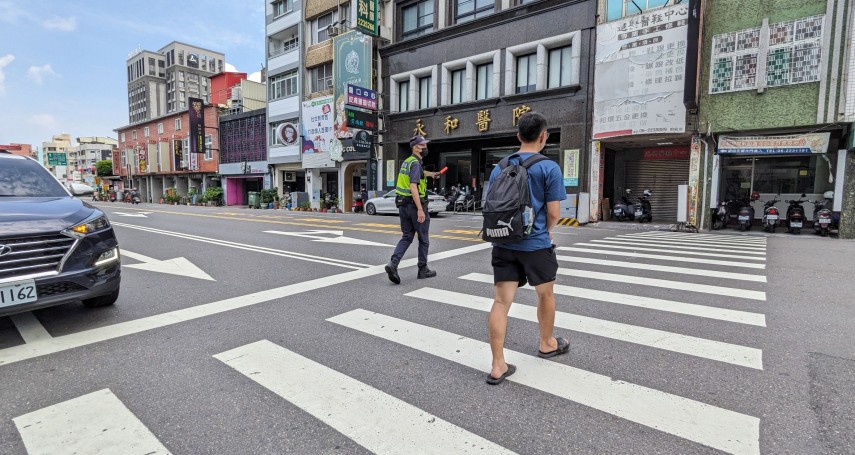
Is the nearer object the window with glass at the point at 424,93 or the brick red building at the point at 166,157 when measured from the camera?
the window with glass at the point at 424,93

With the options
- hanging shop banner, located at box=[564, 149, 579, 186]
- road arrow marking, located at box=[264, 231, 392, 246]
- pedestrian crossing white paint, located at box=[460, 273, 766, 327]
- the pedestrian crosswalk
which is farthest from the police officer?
hanging shop banner, located at box=[564, 149, 579, 186]

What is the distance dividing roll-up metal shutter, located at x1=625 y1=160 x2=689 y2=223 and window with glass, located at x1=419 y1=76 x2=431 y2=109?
1035 cm

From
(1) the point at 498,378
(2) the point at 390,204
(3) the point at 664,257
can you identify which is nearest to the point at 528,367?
(1) the point at 498,378

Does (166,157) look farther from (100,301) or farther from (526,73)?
(100,301)

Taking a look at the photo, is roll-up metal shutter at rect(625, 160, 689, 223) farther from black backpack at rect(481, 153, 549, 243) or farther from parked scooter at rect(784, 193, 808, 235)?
black backpack at rect(481, 153, 549, 243)

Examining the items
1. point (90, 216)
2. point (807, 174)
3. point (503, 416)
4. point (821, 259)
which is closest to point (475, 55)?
point (807, 174)

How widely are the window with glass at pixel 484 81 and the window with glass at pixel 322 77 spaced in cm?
1138

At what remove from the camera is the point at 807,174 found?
14352mm

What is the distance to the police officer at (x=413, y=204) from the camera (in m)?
5.67

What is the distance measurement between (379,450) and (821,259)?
30.2ft

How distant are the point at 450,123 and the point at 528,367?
19316mm

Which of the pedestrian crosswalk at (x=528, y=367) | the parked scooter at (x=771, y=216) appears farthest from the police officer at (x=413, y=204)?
the parked scooter at (x=771, y=216)

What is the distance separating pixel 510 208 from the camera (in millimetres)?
2791

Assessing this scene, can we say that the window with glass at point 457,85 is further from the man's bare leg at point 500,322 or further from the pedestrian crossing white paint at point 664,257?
the man's bare leg at point 500,322
